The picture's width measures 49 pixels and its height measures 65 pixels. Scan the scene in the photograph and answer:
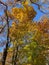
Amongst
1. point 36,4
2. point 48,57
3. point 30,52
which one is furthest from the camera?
point 48,57

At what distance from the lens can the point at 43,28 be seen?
28703 mm

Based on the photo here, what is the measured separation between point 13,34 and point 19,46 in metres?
1.69

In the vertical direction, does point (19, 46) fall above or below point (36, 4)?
below

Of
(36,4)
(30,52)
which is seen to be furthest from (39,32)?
(36,4)

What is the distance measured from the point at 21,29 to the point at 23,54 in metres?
2.79

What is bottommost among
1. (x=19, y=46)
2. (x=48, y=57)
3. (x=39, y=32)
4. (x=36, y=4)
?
(x=48, y=57)

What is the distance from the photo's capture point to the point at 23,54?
28.7 m

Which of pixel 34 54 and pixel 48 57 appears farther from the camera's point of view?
pixel 48 57

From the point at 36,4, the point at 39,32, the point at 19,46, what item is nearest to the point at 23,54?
the point at 19,46

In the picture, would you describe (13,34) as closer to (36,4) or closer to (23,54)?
(23,54)

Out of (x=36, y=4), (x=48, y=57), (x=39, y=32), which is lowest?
(x=48, y=57)

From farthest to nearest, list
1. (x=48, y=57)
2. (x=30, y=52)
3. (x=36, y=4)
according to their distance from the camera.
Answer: (x=48, y=57) < (x=30, y=52) < (x=36, y=4)

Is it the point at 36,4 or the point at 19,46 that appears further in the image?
the point at 19,46

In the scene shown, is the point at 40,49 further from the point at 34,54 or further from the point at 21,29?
the point at 21,29
